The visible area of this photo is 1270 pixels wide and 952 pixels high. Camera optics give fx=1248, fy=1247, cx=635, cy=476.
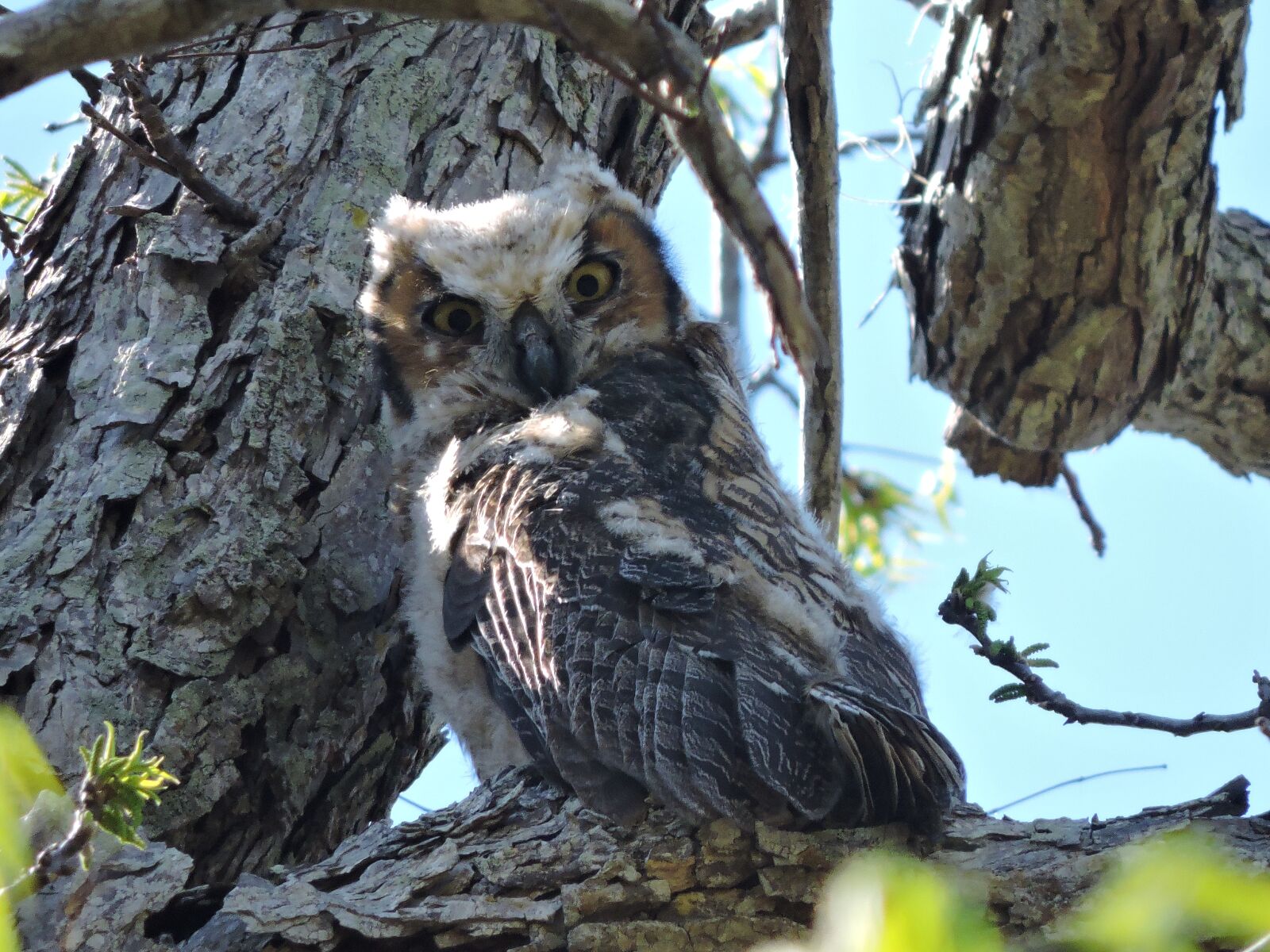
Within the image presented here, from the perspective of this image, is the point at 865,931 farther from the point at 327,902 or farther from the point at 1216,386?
the point at 1216,386

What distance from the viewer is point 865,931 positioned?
648mm

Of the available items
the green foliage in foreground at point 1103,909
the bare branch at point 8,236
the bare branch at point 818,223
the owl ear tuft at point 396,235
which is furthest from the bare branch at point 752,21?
the green foliage in foreground at point 1103,909

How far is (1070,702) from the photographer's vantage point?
5.30ft

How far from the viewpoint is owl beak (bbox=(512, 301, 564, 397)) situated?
2.49m

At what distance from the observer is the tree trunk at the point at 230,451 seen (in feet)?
6.56

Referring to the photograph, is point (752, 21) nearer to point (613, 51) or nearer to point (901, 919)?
point (613, 51)

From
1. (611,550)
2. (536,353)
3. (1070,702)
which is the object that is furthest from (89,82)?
(1070,702)

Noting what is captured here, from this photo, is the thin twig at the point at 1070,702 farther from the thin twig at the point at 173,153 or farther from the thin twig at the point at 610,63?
the thin twig at the point at 173,153

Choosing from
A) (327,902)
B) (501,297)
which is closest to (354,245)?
(501,297)

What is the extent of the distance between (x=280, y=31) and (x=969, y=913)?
2506 millimetres

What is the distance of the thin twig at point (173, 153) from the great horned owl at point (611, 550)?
32 centimetres

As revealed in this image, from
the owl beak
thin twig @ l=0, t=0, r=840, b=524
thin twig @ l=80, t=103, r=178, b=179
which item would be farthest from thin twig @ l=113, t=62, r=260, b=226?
thin twig @ l=0, t=0, r=840, b=524

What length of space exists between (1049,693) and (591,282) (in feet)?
4.67

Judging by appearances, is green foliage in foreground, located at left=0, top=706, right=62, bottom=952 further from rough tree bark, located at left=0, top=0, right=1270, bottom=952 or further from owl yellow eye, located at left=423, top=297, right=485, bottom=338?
owl yellow eye, located at left=423, top=297, right=485, bottom=338
